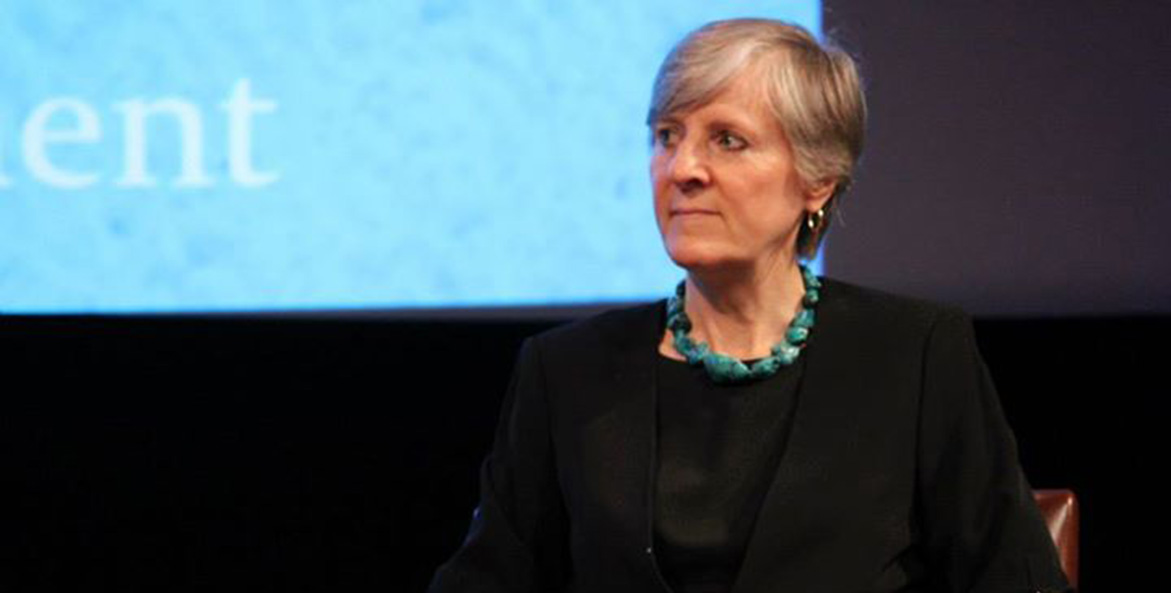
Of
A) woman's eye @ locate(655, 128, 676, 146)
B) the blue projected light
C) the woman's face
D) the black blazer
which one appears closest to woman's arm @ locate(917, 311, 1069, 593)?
the black blazer

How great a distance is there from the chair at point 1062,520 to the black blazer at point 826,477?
32 cm

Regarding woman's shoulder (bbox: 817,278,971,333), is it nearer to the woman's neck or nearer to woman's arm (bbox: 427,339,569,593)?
the woman's neck

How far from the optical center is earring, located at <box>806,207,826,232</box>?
203 cm

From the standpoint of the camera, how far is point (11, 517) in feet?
12.6

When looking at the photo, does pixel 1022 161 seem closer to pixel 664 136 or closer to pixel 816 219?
pixel 816 219

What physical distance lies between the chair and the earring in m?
0.45

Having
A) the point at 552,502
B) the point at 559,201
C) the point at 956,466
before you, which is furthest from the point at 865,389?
the point at 559,201

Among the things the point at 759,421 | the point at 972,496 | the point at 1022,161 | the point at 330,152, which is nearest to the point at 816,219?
the point at 759,421

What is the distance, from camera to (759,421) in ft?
6.49

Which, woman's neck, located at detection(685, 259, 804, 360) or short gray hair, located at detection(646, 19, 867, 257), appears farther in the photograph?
woman's neck, located at detection(685, 259, 804, 360)

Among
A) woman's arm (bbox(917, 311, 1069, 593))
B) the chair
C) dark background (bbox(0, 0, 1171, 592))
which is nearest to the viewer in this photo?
woman's arm (bbox(917, 311, 1069, 593))

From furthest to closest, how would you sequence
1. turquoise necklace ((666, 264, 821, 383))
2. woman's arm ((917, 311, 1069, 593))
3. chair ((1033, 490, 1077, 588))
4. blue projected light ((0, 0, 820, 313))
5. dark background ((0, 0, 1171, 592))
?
dark background ((0, 0, 1171, 592)) → blue projected light ((0, 0, 820, 313)) → chair ((1033, 490, 1077, 588)) → turquoise necklace ((666, 264, 821, 383)) → woman's arm ((917, 311, 1069, 593))

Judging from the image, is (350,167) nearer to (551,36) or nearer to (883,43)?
(551,36)

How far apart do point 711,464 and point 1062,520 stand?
1.73 ft
